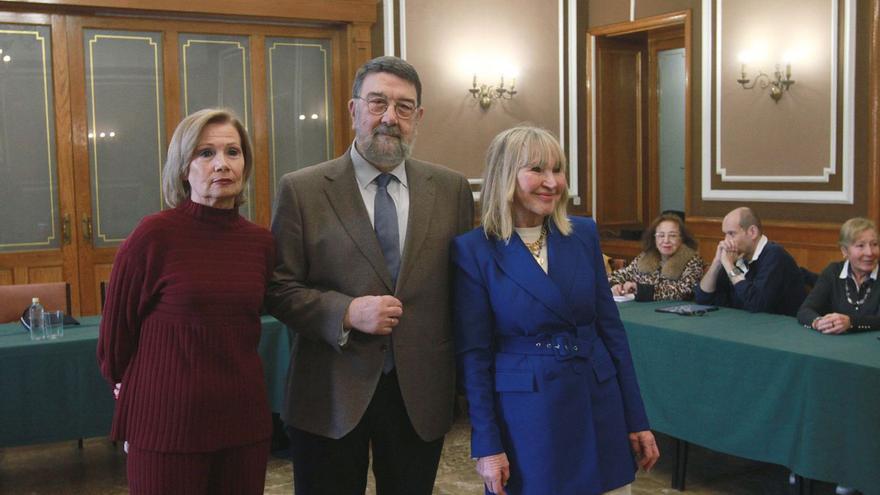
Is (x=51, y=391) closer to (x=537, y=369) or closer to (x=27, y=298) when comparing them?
(x=27, y=298)

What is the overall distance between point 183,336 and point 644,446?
1052 mm

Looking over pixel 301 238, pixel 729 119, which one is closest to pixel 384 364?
pixel 301 238

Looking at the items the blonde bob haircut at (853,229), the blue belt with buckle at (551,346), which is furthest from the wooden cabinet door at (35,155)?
the blue belt with buckle at (551,346)

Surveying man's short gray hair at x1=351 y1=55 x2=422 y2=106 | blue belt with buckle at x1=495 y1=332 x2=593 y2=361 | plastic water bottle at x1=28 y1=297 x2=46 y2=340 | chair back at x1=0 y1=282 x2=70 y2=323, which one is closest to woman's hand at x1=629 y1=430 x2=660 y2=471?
blue belt with buckle at x1=495 y1=332 x2=593 y2=361

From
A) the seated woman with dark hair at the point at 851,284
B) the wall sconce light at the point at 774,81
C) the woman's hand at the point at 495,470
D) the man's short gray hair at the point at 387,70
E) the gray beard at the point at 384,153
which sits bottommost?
the woman's hand at the point at 495,470

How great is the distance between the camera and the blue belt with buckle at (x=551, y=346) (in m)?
2.00

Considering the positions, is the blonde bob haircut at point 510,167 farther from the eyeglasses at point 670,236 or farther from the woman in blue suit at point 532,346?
the eyeglasses at point 670,236

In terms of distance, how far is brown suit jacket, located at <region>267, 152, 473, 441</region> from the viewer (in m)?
2.04

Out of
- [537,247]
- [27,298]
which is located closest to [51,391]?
[27,298]

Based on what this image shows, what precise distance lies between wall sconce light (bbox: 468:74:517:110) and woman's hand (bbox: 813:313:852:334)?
3.93m

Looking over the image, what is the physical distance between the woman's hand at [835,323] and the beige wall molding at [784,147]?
2450mm

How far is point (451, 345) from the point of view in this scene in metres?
2.13

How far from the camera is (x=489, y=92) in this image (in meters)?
7.16

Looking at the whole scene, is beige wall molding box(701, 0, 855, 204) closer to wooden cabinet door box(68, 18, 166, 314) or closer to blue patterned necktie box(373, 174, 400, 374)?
wooden cabinet door box(68, 18, 166, 314)
